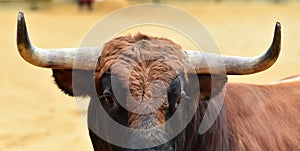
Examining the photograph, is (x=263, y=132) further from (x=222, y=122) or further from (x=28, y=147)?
(x=28, y=147)

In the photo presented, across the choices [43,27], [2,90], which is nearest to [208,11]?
[43,27]

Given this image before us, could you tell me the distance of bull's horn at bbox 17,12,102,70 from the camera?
3.96 m

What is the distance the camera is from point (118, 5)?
27.8 m

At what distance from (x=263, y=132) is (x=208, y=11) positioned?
2259 centimetres

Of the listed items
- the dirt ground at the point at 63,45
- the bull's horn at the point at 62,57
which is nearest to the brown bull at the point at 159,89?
the bull's horn at the point at 62,57

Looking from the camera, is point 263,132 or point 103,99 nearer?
point 103,99

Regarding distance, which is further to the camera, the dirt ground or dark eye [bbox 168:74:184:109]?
the dirt ground

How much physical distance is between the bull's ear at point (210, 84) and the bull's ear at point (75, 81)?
2.18 feet

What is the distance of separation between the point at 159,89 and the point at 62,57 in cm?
74

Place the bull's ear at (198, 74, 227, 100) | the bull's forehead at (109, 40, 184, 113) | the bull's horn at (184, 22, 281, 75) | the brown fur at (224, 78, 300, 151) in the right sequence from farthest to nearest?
→ 1. the brown fur at (224, 78, 300, 151)
2. the bull's ear at (198, 74, 227, 100)
3. the bull's horn at (184, 22, 281, 75)
4. the bull's forehead at (109, 40, 184, 113)

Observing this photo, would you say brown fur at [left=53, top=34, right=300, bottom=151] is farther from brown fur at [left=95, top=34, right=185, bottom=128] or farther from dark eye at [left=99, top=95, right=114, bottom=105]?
dark eye at [left=99, top=95, right=114, bottom=105]

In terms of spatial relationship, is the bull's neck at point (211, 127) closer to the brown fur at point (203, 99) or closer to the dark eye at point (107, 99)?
the brown fur at point (203, 99)

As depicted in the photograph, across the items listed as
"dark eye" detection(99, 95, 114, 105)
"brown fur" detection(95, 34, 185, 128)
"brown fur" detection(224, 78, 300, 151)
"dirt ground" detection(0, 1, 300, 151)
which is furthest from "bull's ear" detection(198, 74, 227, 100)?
"dirt ground" detection(0, 1, 300, 151)

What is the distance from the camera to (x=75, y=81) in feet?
13.3
